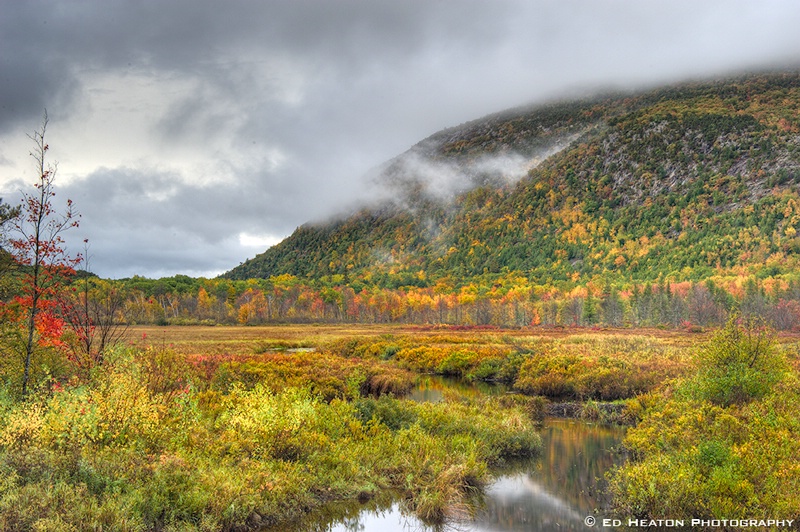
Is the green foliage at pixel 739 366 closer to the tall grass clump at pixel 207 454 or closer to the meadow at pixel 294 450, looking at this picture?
the meadow at pixel 294 450

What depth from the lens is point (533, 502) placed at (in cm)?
1490

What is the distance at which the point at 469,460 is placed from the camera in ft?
53.6

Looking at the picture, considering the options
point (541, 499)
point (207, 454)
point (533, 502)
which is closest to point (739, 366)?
point (541, 499)

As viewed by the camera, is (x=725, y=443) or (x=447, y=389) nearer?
(x=725, y=443)

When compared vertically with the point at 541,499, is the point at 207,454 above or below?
above

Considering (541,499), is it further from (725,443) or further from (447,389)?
(447,389)

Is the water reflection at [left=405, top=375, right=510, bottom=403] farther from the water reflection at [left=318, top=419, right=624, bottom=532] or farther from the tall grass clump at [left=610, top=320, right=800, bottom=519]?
the tall grass clump at [left=610, top=320, right=800, bottom=519]

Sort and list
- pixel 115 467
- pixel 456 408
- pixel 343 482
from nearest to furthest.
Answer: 1. pixel 115 467
2. pixel 343 482
3. pixel 456 408

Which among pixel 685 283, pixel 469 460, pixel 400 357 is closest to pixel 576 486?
pixel 469 460

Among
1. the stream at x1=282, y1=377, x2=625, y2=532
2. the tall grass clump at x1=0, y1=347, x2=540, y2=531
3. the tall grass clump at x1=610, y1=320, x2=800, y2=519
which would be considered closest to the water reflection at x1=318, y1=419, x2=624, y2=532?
the stream at x1=282, y1=377, x2=625, y2=532

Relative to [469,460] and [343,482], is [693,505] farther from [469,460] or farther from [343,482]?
[343,482]

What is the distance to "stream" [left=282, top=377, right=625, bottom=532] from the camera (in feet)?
43.8

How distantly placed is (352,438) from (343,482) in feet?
8.91

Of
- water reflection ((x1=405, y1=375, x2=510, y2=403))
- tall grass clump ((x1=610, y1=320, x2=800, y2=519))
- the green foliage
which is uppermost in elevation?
the green foliage
